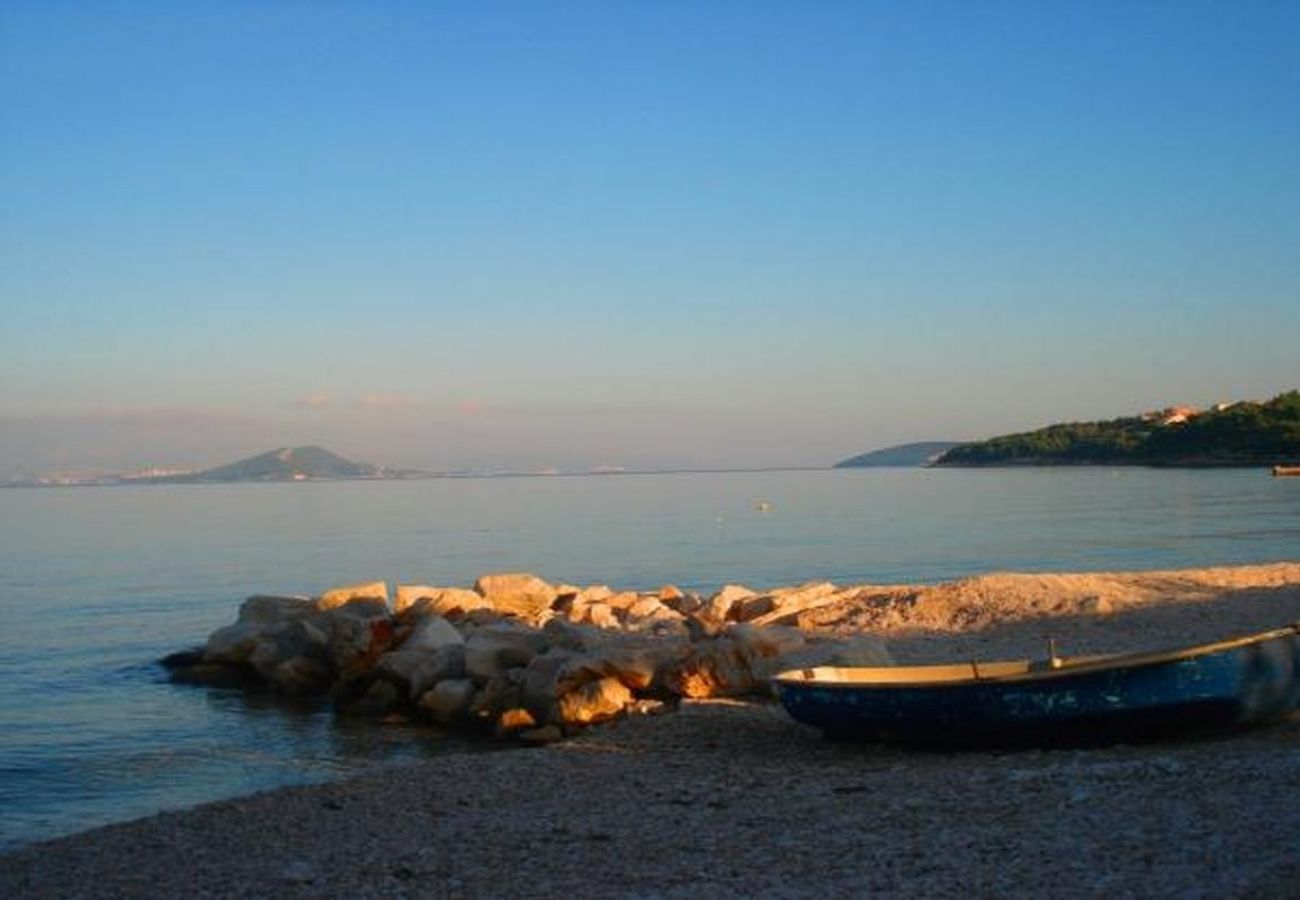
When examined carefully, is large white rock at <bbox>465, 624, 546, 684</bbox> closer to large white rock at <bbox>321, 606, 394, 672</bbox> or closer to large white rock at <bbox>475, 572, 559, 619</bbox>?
large white rock at <bbox>321, 606, 394, 672</bbox>

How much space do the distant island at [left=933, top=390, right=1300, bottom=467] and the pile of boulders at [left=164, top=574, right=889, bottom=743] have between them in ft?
363

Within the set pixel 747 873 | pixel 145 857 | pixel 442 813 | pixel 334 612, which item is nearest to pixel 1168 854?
pixel 747 873

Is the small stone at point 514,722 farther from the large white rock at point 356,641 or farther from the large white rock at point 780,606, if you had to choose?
the large white rock at point 780,606

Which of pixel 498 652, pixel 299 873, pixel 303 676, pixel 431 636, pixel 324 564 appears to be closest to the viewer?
pixel 299 873

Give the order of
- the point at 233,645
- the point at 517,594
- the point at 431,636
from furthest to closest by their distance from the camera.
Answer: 1. the point at 517,594
2. the point at 233,645
3. the point at 431,636

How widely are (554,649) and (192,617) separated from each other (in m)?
16.5

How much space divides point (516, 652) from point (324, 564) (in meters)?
31.9

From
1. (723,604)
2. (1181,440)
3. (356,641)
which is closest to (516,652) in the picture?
(356,641)

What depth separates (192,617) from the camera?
31375mm

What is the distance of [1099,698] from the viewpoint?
11586 mm

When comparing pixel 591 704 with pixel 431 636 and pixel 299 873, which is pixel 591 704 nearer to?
pixel 431 636

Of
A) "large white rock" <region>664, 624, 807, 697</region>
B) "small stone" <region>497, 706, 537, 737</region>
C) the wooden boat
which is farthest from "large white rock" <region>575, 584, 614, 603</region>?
the wooden boat

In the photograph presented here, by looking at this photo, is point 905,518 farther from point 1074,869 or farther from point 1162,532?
point 1074,869

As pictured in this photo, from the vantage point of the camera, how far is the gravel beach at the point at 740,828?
775 centimetres
